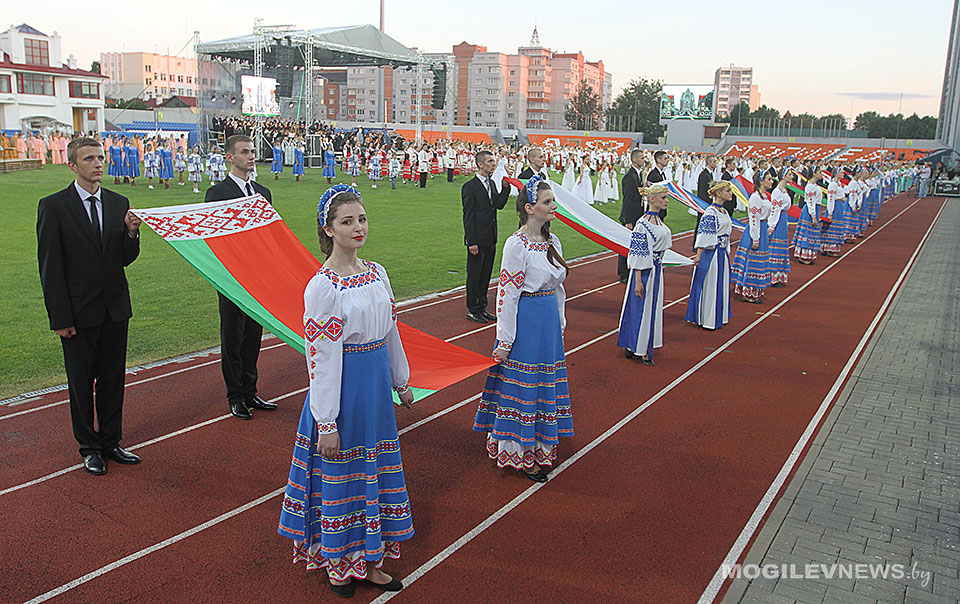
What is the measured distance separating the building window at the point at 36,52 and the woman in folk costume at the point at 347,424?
77531mm

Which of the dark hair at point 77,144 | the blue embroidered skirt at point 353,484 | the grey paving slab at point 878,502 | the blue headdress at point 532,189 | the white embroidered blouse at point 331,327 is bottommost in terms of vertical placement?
the grey paving slab at point 878,502

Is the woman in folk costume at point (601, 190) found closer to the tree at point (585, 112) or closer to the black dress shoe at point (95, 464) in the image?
the black dress shoe at point (95, 464)

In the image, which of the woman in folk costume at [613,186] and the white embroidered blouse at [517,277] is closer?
the white embroidered blouse at [517,277]

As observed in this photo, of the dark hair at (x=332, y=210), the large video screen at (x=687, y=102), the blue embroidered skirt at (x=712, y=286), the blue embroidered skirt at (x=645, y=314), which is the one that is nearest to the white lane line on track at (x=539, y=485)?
the blue embroidered skirt at (x=712, y=286)

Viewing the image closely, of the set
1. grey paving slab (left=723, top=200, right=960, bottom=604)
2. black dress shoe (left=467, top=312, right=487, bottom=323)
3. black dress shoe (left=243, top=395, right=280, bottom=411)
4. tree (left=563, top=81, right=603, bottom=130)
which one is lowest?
grey paving slab (left=723, top=200, right=960, bottom=604)

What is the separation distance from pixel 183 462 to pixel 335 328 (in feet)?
8.24

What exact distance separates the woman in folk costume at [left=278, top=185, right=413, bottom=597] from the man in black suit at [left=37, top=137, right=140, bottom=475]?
6.63 feet

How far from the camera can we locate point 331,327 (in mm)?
3342

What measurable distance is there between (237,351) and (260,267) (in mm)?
1097

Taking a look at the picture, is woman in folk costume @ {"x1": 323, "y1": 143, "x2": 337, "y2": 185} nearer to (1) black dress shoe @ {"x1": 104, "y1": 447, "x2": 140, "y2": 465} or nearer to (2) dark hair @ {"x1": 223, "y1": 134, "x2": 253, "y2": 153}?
Result: (2) dark hair @ {"x1": 223, "y1": 134, "x2": 253, "y2": 153}

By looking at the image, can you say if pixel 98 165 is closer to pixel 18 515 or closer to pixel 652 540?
pixel 18 515

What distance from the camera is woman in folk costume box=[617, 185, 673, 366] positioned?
24.9ft

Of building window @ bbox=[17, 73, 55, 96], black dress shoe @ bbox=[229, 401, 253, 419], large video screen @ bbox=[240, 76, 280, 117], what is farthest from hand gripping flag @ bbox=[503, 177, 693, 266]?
building window @ bbox=[17, 73, 55, 96]

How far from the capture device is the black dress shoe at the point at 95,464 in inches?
191
